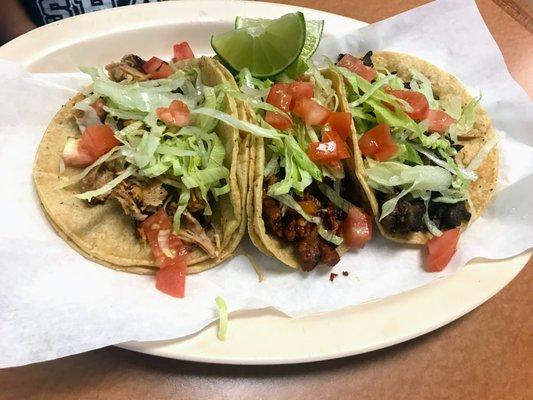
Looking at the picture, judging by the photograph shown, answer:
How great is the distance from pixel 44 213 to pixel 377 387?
4.69ft

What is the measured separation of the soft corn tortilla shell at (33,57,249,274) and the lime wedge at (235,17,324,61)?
324 mm

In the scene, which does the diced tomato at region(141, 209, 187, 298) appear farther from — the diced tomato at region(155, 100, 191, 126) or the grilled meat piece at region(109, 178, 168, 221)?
the diced tomato at region(155, 100, 191, 126)

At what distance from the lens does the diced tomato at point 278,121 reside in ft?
6.59

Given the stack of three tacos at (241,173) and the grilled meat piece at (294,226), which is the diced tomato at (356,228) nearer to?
the stack of three tacos at (241,173)

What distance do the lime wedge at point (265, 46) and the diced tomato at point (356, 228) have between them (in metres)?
0.68

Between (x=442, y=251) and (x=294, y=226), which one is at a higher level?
(x=294, y=226)

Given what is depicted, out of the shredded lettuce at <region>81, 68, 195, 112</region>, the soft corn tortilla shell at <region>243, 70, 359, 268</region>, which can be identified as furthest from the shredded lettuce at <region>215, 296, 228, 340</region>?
the shredded lettuce at <region>81, 68, 195, 112</region>

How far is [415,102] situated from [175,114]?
1025 mm

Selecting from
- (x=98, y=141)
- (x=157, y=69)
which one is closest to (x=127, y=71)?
(x=157, y=69)

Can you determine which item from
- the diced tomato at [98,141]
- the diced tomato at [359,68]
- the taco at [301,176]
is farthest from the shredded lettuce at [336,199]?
the diced tomato at [98,141]

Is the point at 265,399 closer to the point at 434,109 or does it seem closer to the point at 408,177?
the point at 408,177

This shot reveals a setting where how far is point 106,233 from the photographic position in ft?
6.71

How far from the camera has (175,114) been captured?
206 cm

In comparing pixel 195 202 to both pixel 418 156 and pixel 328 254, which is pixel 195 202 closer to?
pixel 328 254
